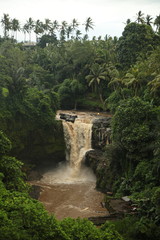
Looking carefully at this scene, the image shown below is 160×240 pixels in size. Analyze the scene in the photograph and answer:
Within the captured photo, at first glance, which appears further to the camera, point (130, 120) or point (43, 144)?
point (43, 144)

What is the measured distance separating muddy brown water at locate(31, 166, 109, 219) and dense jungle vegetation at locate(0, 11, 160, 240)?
5.36 ft

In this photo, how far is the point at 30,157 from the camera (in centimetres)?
2903

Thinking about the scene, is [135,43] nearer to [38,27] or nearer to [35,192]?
[35,192]

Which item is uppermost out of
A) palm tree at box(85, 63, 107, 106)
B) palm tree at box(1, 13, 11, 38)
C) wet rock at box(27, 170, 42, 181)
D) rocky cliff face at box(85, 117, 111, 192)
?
palm tree at box(1, 13, 11, 38)

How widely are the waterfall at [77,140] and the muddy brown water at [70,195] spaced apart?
1.09m

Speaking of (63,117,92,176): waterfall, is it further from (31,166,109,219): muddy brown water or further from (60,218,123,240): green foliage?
(60,218,123,240): green foliage

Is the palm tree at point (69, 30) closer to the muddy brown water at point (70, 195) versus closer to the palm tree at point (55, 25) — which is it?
the palm tree at point (55, 25)

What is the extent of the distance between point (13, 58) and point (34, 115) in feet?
62.8

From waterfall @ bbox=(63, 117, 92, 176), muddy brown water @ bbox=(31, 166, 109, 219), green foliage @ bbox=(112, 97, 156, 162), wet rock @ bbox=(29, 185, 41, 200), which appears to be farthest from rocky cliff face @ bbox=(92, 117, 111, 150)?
wet rock @ bbox=(29, 185, 41, 200)

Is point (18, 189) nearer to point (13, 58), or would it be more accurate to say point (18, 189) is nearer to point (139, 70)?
point (139, 70)

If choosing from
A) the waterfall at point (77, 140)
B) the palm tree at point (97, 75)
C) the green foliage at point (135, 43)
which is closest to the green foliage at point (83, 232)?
the waterfall at point (77, 140)

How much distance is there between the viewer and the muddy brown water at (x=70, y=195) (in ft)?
66.1

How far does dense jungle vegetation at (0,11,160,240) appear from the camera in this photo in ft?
32.7

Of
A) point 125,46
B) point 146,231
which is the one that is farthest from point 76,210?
point 125,46
